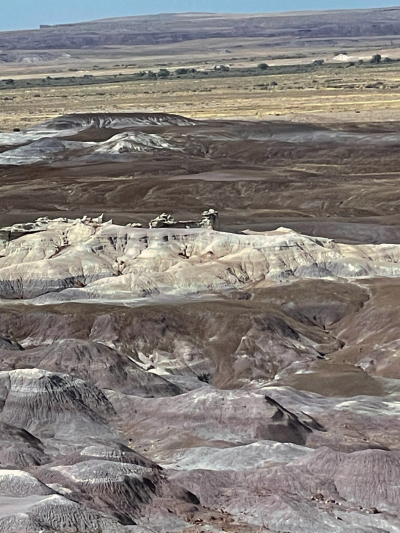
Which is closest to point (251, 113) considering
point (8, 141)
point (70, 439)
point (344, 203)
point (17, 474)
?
point (8, 141)

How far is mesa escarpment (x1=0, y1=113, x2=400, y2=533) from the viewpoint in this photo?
41.3 m

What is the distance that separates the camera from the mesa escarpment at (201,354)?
4134cm

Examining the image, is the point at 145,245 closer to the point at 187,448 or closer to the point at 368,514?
the point at 187,448

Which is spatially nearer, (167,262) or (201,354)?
(201,354)

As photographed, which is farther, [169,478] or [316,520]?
[169,478]

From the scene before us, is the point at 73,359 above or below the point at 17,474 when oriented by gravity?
below

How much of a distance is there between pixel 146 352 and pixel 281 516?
29.7 meters

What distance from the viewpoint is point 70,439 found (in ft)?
172

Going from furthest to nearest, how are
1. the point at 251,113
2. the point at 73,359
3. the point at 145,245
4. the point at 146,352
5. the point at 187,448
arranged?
the point at 251,113
the point at 145,245
the point at 146,352
the point at 73,359
the point at 187,448

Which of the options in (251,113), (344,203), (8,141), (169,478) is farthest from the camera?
(251,113)

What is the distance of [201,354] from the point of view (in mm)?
68062

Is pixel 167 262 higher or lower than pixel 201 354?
higher

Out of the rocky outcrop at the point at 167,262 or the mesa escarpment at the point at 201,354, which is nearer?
the mesa escarpment at the point at 201,354

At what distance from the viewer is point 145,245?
8381 cm
